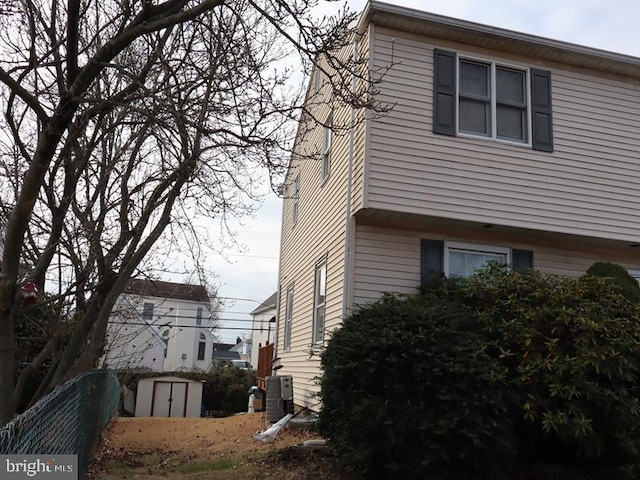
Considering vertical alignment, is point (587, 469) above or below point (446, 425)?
below

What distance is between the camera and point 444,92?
9117 mm

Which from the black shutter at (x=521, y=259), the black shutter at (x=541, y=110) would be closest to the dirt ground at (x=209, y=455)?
the black shutter at (x=521, y=259)

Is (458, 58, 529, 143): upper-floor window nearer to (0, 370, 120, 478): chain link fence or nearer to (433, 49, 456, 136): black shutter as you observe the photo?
(433, 49, 456, 136): black shutter

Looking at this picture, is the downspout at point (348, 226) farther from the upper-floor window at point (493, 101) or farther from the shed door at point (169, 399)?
the shed door at point (169, 399)

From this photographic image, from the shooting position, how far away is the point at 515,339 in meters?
6.28

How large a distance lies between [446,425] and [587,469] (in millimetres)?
2315

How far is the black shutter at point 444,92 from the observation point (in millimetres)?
9023

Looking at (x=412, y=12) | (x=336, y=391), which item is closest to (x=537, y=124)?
(x=412, y=12)

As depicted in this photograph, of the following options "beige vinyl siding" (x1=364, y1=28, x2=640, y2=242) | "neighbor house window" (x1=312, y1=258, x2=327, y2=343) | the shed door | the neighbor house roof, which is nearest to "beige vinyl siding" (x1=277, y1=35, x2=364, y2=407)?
"neighbor house window" (x1=312, y1=258, x2=327, y2=343)

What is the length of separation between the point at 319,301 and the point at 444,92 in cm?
448

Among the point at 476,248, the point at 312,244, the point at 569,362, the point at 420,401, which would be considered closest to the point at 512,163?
the point at 476,248

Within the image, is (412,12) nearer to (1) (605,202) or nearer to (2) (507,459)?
(1) (605,202)

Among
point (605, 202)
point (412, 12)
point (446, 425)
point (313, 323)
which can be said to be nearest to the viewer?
point (446, 425)

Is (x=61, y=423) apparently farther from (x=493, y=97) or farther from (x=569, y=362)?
(x=493, y=97)
